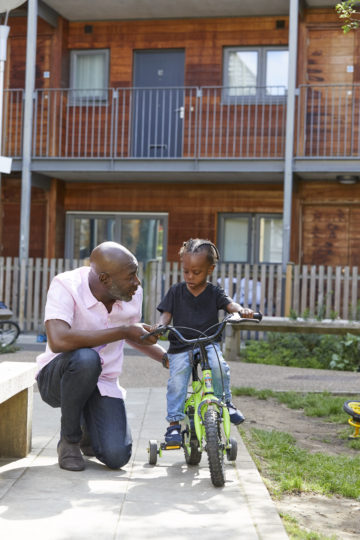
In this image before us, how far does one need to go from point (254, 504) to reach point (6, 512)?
1.19 m

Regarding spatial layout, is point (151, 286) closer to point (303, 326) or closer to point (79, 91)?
point (303, 326)

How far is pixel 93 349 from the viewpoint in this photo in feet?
15.1

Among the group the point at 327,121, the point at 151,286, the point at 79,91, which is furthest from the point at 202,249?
the point at 79,91

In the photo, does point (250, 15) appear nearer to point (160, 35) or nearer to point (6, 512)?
point (160, 35)

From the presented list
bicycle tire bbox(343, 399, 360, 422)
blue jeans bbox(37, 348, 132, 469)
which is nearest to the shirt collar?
blue jeans bbox(37, 348, 132, 469)

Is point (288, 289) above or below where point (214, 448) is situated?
above

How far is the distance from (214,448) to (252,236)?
12613mm

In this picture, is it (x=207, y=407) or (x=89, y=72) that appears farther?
(x=89, y=72)

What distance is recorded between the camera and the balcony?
1523 cm

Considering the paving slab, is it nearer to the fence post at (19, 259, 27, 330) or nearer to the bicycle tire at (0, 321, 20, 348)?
the bicycle tire at (0, 321, 20, 348)

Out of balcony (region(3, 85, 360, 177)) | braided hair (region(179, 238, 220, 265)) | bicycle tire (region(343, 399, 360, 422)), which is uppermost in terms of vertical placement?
balcony (region(3, 85, 360, 177))

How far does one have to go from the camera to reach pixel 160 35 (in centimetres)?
1652

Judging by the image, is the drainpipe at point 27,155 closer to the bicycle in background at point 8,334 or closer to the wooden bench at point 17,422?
the bicycle in background at point 8,334

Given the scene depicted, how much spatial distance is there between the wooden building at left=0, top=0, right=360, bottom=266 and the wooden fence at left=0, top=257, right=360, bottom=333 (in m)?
1.72
